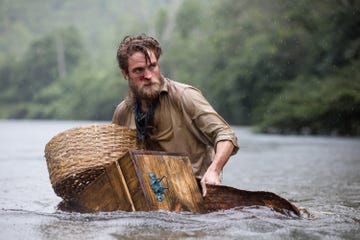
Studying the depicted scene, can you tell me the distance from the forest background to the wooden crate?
24167 mm

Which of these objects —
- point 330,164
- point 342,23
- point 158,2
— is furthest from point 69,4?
point 330,164

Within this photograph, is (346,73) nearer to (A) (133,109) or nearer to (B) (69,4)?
(A) (133,109)

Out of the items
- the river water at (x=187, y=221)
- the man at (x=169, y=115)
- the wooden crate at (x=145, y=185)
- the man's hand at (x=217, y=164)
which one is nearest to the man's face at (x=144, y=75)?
the man at (x=169, y=115)

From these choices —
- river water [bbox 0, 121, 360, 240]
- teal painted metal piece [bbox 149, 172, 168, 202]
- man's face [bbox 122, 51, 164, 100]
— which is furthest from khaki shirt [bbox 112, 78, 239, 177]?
river water [bbox 0, 121, 360, 240]

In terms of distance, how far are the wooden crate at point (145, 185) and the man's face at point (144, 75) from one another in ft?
1.83

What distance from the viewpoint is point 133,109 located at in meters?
5.48

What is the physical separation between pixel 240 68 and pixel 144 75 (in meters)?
42.1

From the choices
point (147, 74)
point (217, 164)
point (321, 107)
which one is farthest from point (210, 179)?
point (321, 107)

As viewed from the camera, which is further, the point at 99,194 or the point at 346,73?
the point at 346,73

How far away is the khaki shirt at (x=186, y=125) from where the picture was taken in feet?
17.2

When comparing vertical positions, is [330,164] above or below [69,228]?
below

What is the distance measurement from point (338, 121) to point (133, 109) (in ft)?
84.9

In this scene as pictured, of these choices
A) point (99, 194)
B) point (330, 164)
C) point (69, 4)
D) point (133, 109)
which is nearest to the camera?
point (99, 194)

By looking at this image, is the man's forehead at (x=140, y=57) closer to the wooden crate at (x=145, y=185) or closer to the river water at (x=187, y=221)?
the wooden crate at (x=145, y=185)
